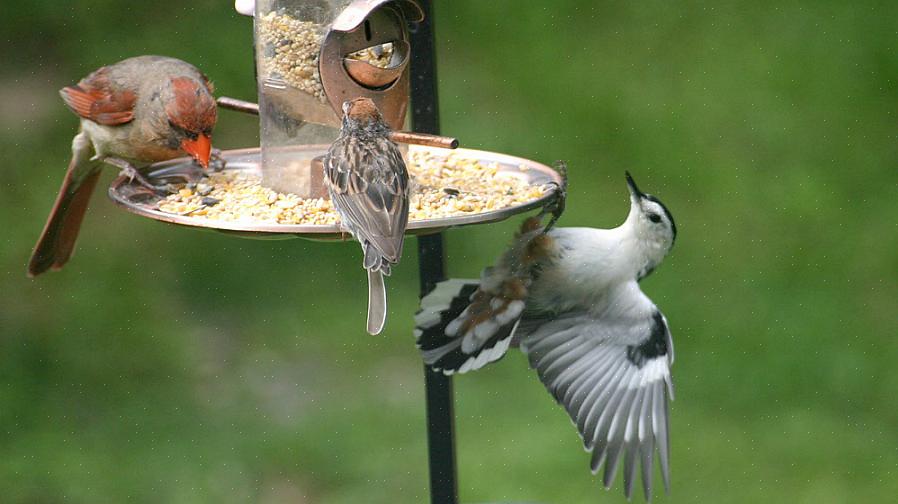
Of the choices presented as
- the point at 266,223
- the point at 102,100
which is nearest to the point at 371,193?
the point at 266,223

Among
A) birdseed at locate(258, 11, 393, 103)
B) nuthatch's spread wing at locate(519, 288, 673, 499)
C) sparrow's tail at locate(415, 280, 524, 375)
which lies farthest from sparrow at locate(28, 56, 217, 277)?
nuthatch's spread wing at locate(519, 288, 673, 499)

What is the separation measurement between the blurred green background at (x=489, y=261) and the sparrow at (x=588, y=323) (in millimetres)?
1636

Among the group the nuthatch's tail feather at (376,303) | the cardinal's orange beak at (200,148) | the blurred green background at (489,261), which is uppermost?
the cardinal's orange beak at (200,148)

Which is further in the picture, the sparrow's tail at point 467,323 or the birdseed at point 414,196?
the sparrow's tail at point 467,323

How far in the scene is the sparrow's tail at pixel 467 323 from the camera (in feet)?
14.2

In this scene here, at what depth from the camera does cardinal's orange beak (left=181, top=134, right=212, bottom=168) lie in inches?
165

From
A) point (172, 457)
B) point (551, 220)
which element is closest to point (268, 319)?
point (172, 457)

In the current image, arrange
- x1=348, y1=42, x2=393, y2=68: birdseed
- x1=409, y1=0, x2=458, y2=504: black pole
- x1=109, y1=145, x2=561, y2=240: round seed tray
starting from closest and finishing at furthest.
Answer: x1=109, y1=145, x2=561, y2=240: round seed tray < x1=409, y1=0, x2=458, y2=504: black pole < x1=348, y1=42, x2=393, y2=68: birdseed

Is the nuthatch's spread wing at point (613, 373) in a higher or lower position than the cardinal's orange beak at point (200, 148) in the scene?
lower

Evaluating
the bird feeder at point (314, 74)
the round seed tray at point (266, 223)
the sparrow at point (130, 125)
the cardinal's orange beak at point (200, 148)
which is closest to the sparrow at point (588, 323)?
the round seed tray at point (266, 223)

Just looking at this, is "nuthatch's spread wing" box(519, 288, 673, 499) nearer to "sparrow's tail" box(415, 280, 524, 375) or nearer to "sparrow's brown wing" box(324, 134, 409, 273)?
"sparrow's tail" box(415, 280, 524, 375)

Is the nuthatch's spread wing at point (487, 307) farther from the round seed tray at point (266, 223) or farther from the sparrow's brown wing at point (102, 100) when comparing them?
the sparrow's brown wing at point (102, 100)

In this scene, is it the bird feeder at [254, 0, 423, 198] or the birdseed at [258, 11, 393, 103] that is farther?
the birdseed at [258, 11, 393, 103]

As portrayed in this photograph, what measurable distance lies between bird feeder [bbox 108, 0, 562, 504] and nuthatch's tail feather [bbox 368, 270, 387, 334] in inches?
6.8
